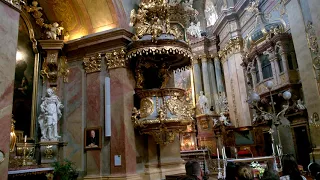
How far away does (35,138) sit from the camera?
290 inches

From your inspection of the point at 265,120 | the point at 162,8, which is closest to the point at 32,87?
the point at 162,8

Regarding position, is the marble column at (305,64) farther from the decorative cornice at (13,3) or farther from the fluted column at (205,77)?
the fluted column at (205,77)

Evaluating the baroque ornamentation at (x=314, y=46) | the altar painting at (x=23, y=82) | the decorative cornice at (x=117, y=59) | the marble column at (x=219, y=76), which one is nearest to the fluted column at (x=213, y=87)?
the marble column at (x=219, y=76)

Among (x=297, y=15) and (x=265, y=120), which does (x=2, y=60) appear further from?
(x=265, y=120)

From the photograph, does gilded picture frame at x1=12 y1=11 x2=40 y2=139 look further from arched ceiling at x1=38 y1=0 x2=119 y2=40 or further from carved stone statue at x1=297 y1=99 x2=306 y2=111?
carved stone statue at x1=297 y1=99 x2=306 y2=111

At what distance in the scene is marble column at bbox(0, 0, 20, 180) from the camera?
13.4 feet

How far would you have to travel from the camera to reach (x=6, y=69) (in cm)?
429

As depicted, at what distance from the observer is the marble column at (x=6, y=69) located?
4074 millimetres

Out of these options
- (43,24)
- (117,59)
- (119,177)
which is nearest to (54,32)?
(43,24)

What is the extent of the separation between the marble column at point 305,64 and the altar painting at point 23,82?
8.80 meters

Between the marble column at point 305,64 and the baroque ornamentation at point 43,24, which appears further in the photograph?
the marble column at point 305,64

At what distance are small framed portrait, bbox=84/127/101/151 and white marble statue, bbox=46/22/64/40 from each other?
9.62ft

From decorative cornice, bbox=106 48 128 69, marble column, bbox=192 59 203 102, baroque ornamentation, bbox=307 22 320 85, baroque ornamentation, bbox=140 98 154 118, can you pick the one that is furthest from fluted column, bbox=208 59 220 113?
decorative cornice, bbox=106 48 128 69

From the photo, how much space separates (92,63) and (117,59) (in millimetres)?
811
